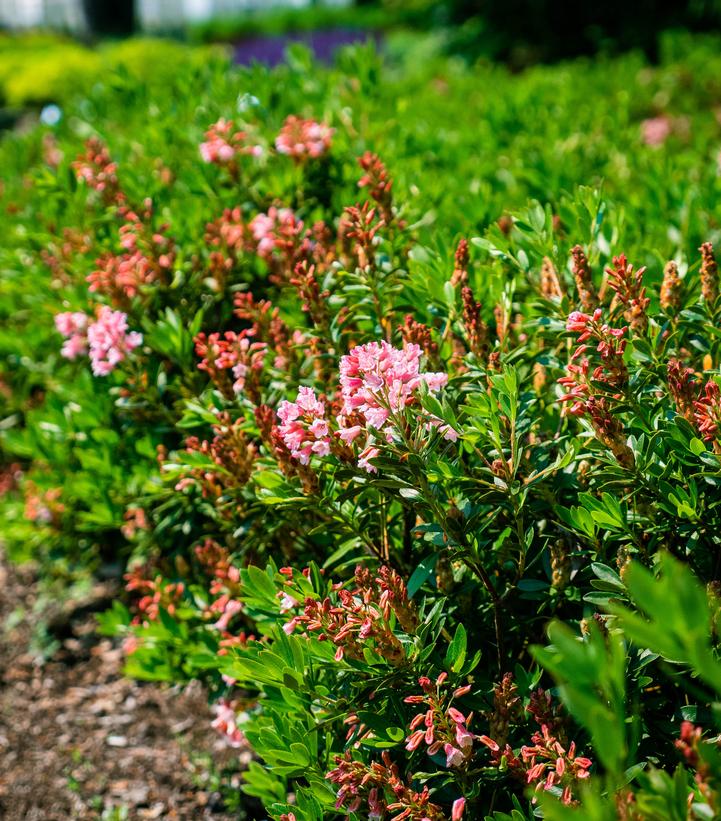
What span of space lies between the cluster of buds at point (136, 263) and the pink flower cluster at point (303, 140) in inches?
22.4

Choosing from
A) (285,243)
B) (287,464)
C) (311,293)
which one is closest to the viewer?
(287,464)

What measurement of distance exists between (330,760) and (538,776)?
57 cm

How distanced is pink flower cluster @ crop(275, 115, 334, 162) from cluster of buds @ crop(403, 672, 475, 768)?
84.5 inches

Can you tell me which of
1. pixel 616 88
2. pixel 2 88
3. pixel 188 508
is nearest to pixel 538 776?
pixel 188 508

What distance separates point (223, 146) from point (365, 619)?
2.06m

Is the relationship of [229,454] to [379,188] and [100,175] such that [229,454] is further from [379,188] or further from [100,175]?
[100,175]

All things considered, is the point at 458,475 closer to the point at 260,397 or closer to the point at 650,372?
the point at 650,372

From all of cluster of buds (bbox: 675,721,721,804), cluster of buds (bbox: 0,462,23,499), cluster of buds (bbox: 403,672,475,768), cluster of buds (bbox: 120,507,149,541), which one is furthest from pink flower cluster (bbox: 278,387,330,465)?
cluster of buds (bbox: 0,462,23,499)

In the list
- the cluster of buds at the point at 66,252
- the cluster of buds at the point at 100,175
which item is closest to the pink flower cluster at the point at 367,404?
the cluster of buds at the point at 100,175

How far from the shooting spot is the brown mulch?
310 cm

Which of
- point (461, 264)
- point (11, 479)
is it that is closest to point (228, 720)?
point (461, 264)

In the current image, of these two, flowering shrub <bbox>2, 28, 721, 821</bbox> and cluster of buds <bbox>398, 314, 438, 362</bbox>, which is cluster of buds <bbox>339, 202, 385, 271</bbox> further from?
cluster of buds <bbox>398, 314, 438, 362</bbox>

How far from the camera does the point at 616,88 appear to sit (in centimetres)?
696

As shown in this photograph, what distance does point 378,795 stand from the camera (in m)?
1.92
